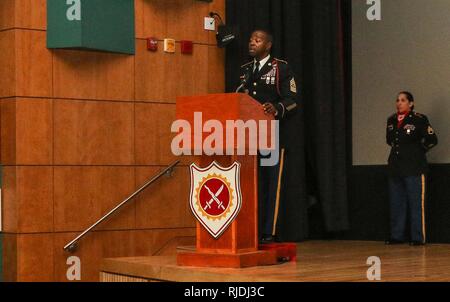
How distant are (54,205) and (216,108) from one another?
2291 millimetres

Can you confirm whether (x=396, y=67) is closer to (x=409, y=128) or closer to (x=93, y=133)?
(x=409, y=128)

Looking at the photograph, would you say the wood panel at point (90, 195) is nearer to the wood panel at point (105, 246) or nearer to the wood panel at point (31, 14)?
the wood panel at point (105, 246)

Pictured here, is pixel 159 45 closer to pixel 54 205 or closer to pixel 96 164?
pixel 96 164

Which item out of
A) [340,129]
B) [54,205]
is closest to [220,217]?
[54,205]

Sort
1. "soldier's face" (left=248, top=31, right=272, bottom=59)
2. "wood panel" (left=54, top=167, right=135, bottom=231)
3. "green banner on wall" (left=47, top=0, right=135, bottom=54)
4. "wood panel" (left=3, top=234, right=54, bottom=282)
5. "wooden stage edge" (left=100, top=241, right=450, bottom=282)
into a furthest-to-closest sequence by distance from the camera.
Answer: "wood panel" (left=54, top=167, right=135, bottom=231) → "green banner on wall" (left=47, top=0, right=135, bottom=54) → "wood panel" (left=3, top=234, right=54, bottom=282) → "soldier's face" (left=248, top=31, right=272, bottom=59) → "wooden stage edge" (left=100, top=241, right=450, bottom=282)

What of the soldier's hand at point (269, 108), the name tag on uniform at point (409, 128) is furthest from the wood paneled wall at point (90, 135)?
the soldier's hand at point (269, 108)

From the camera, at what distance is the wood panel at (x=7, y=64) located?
6969mm

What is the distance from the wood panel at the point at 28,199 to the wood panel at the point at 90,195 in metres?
0.08

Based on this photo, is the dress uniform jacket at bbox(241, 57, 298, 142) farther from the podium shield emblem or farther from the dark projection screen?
the dark projection screen

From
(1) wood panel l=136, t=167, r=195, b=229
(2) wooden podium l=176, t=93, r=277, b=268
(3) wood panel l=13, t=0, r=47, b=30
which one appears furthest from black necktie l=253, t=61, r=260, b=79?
(3) wood panel l=13, t=0, r=47, b=30

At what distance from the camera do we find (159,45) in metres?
7.80

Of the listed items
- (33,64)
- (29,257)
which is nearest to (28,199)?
(29,257)

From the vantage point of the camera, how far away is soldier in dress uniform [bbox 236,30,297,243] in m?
6.25

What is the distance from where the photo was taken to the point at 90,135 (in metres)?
7.36
